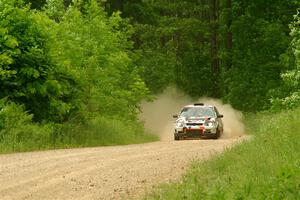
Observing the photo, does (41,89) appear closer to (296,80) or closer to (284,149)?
(296,80)

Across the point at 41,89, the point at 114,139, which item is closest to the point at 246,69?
the point at 114,139

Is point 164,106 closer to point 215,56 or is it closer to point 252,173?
point 215,56

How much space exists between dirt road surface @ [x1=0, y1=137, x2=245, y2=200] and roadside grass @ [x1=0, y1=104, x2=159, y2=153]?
6.57ft

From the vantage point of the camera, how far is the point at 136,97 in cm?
3347

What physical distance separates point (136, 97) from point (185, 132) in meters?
6.06

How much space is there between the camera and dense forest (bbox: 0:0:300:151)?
21875 millimetres

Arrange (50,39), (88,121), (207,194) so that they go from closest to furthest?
(207,194)
(50,39)
(88,121)

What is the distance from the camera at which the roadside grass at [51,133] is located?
20.1 metres

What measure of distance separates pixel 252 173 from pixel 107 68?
18963mm

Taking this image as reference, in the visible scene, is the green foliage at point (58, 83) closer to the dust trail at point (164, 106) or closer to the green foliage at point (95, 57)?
the green foliage at point (95, 57)

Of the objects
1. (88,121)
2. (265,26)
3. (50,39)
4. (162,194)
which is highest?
(265,26)

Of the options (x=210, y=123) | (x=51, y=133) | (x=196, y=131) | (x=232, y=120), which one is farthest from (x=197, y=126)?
(x=232, y=120)

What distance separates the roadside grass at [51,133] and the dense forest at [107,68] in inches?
1.5

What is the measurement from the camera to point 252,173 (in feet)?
33.7
